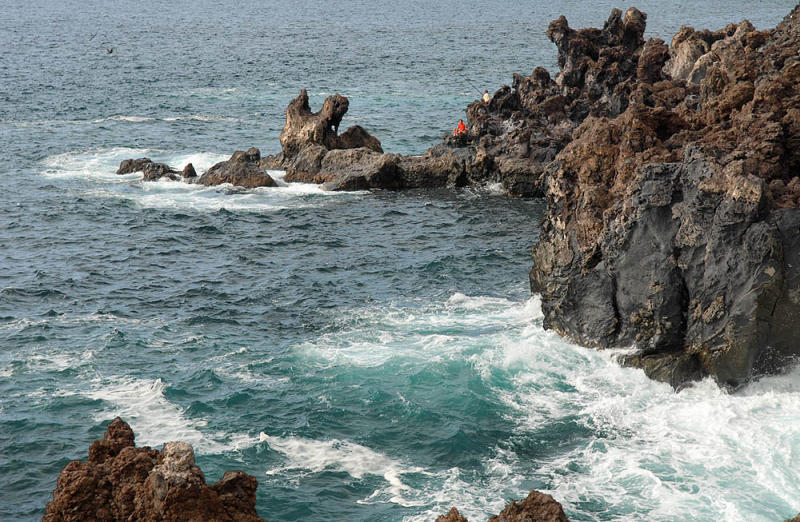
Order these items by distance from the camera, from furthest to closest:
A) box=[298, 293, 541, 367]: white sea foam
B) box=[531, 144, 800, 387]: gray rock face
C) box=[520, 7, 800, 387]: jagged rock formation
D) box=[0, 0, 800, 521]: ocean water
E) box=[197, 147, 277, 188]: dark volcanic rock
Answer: box=[197, 147, 277, 188]: dark volcanic rock
box=[298, 293, 541, 367]: white sea foam
box=[520, 7, 800, 387]: jagged rock formation
box=[531, 144, 800, 387]: gray rock face
box=[0, 0, 800, 521]: ocean water

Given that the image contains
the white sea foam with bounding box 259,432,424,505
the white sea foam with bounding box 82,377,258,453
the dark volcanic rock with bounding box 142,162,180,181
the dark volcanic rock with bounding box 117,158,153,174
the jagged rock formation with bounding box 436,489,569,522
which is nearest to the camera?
the jagged rock formation with bounding box 436,489,569,522

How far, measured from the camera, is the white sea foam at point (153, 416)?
28344mm

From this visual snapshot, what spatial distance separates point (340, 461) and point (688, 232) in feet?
44.8

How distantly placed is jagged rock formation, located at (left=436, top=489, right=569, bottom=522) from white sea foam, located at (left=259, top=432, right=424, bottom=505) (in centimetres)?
821

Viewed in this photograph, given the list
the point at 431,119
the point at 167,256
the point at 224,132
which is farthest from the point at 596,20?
the point at 167,256

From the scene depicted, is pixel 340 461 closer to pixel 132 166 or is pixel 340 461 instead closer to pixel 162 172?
pixel 162 172

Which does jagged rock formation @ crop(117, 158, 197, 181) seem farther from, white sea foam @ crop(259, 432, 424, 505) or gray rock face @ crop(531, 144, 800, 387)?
white sea foam @ crop(259, 432, 424, 505)

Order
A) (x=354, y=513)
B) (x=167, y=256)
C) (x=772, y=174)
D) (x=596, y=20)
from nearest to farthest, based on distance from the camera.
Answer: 1. (x=354, y=513)
2. (x=772, y=174)
3. (x=167, y=256)
4. (x=596, y=20)

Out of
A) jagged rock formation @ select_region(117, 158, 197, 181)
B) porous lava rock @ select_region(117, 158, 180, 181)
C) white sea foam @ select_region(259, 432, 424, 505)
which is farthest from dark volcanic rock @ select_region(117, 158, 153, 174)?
white sea foam @ select_region(259, 432, 424, 505)

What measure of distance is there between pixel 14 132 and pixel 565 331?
61196mm

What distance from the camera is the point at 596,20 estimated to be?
161 metres

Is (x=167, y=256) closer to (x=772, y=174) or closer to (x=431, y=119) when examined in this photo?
(x=772, y=174)

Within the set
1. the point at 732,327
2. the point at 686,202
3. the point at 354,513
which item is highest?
the point at 686,202

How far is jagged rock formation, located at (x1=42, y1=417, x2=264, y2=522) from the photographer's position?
17812 mm
